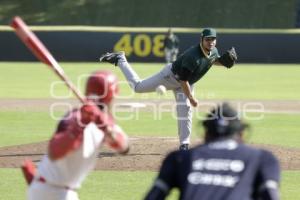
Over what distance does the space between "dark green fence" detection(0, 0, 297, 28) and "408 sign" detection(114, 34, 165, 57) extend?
1874 centimetres

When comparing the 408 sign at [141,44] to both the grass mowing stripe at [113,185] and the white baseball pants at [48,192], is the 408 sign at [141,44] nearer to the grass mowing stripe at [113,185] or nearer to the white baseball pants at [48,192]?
the grass mowing stripe at [113,185]

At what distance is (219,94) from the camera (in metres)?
24.7

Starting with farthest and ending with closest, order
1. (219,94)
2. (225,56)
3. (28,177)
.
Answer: (219,94) → (225,56) → (28,177)

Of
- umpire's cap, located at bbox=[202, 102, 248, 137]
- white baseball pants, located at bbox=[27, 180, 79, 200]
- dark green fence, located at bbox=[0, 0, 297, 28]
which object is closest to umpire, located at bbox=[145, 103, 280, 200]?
umpire's cap, located at bbox=[202, 102, 248, 137]

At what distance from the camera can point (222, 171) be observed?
4441mm

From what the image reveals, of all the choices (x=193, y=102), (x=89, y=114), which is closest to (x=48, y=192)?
(x=89, y=114)

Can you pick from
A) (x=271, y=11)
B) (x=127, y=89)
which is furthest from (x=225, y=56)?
(x=271, y=11)

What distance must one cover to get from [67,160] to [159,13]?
54.7 meters

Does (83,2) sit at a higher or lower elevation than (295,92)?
higher

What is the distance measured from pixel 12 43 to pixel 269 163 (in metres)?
36.3

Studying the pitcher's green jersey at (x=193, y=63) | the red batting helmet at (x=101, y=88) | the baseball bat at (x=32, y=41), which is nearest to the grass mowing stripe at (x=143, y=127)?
the pitcher's green jersey at (x=193, y=63)

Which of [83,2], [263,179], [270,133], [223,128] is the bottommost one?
[270,133]

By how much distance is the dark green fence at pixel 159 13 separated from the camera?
5899cm

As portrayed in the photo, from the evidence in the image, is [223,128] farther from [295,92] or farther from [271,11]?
[271,11]
